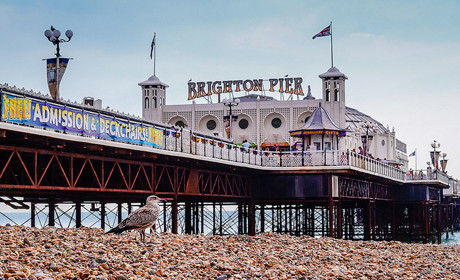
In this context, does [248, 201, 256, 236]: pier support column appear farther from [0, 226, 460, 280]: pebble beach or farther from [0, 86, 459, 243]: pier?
[0, 226, 460, 280]: pebble beach

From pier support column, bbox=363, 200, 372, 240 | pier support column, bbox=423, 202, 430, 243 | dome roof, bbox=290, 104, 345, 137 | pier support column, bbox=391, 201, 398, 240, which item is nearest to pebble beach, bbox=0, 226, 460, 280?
A: dome roof, bbox=290, 104, 345, 137

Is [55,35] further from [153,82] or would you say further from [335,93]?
[153,82]

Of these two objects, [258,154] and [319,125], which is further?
[319,125]

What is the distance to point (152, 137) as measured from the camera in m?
35.7

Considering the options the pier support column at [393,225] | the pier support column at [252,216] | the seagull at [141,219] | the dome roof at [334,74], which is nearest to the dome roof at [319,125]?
the pier support column at [252,216]

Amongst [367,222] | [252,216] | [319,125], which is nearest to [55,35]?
[252,216]

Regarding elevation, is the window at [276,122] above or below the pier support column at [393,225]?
above

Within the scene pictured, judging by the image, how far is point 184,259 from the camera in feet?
81.6

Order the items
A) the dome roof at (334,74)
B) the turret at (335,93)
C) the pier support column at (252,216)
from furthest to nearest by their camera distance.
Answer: the turret at (335,93), the dome roof at (334,74), the pier support column at (252,216)

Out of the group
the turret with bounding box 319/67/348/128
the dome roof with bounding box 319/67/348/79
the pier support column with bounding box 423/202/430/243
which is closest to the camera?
the pier support column with bounding box 423/202/430/243

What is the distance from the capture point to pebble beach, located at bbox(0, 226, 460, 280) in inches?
801

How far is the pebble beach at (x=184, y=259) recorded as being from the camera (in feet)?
66.7

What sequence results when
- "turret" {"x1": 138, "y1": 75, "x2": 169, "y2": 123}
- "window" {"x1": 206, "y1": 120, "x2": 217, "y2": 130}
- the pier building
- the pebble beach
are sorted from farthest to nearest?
"window" {"x1": 206, "y1": 120, "x2": 217, "y2": 130}
"turret" {"x1": 138, "y1": 75, "x2": 169, "y2": 123}
the pier building
the pebble beach

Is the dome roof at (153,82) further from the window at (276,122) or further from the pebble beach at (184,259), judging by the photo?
the pebble beach at (184,259)
